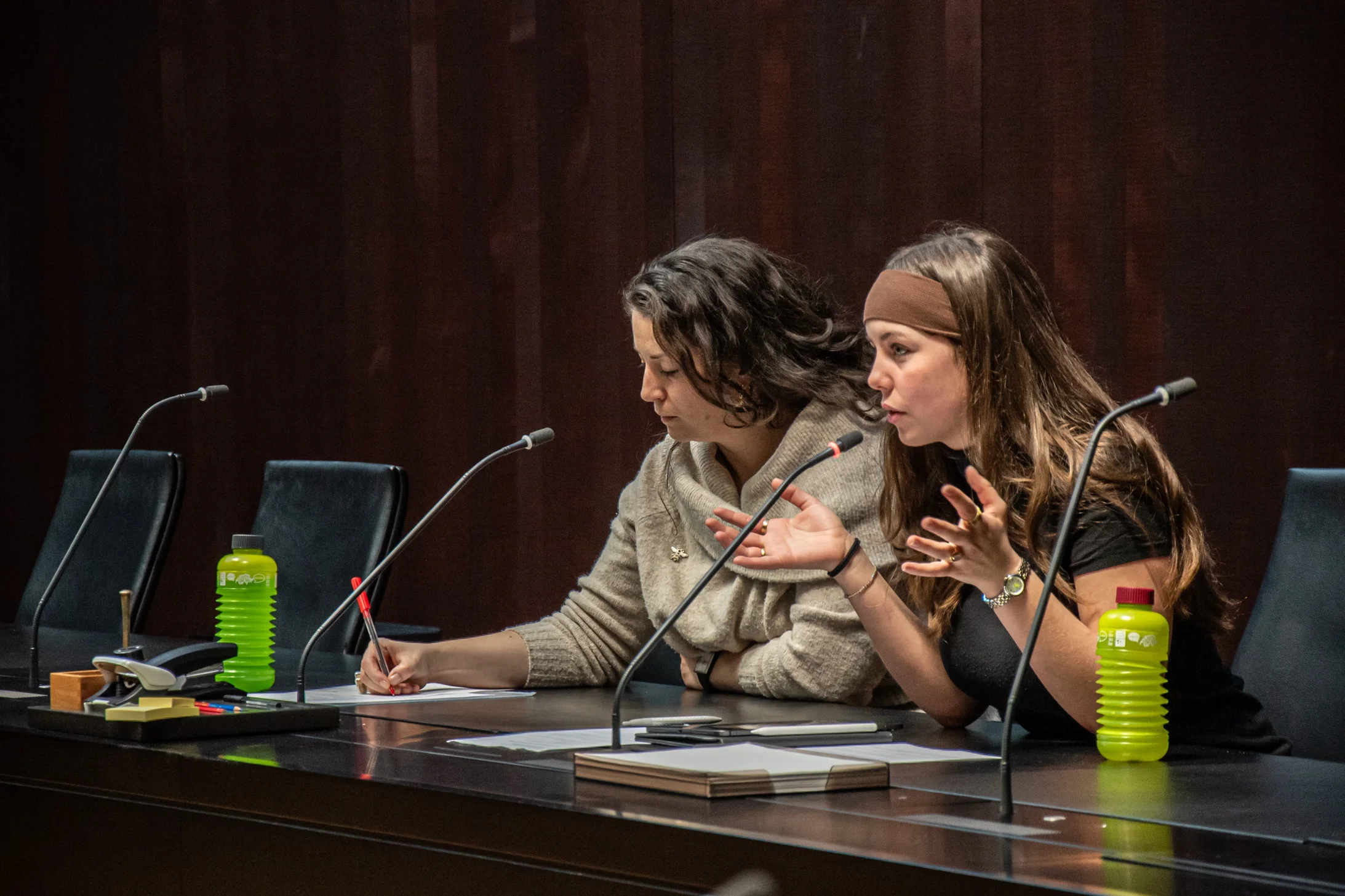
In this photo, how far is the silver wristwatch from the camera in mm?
1785

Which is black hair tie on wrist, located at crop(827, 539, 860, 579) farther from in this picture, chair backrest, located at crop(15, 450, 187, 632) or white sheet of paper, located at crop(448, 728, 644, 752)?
chair backrest, located at crop(15, 450, 187, 632)

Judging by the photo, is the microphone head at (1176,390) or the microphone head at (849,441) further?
the microphone head at (849,441)

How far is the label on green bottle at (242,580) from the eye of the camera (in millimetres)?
2549

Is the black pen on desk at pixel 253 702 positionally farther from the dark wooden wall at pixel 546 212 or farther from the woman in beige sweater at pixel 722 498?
the dark wooden wall at pixel 546 212

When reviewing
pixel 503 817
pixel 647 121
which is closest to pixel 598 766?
pixel 503 817

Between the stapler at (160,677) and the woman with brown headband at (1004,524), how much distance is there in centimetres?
69

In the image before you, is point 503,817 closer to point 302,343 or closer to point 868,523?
point 868,523

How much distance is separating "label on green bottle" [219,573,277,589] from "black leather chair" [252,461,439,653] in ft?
1.43

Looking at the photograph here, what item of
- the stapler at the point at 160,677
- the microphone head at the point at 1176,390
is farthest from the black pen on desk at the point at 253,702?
the microphone head at the point at 1176,390

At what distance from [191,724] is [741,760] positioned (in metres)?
0.73

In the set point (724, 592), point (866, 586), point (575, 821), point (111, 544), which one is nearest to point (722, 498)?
point (724, 592)

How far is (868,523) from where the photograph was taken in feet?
8.14

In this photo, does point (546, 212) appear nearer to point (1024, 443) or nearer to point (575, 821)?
point (1024, 443)

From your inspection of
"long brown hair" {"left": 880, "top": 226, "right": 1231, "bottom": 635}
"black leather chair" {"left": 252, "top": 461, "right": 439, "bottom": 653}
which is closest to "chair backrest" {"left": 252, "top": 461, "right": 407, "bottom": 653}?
"black leather chair" {"left": 252, "top": 461, "right": 439, "bottom": 653}
